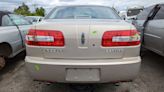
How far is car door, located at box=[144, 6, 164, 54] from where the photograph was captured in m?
4.19

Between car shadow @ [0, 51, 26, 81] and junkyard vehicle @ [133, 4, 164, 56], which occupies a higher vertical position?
junkyard vehicle @ [133, 4, 164, 56]

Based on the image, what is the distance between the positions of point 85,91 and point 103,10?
61.3 inches

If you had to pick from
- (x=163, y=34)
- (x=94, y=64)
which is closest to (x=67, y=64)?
(x=94, y=64)

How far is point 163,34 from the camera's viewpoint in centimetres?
403

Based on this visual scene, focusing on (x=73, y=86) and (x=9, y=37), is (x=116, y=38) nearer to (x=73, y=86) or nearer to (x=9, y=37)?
(x=73, y=86)

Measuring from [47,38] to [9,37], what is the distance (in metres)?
2.12

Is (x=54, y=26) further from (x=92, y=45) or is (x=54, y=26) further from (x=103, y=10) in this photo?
(x=103, y=10)

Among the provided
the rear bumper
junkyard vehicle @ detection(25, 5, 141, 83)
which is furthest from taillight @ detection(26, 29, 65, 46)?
the rear bumper

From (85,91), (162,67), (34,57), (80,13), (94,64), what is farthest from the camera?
(162,67)

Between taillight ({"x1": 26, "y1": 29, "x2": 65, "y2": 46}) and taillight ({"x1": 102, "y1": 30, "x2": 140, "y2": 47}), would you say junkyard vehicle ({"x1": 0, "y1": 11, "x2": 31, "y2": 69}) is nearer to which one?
taillight ({"x1": 26, "y1": 29, "x2": 65, "y2": 46})

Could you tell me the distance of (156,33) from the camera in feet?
14.5

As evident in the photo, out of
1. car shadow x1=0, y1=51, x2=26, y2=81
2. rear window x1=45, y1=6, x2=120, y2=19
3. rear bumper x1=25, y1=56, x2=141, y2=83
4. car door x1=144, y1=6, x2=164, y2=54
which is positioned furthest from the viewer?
car shadow x1=0, y1=51, x2=26, y2=81

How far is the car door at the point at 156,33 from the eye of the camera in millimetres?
4188

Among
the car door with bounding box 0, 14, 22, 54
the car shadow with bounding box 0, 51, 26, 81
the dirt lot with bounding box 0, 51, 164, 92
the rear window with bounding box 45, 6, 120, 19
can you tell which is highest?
the rear window with bounding box 45, 6, 120, 19
